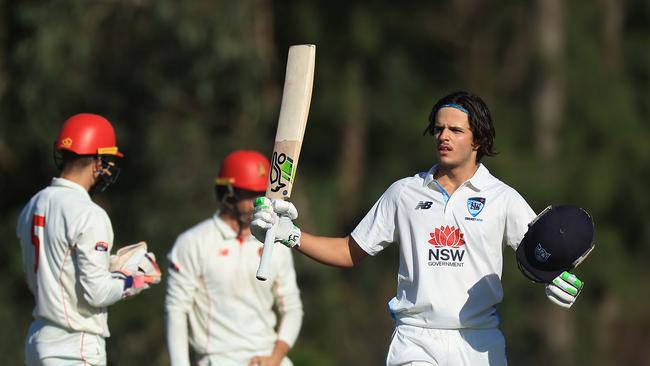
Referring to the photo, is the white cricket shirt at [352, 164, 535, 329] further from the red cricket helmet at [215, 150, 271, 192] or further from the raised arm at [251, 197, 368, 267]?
the red cricket helmet at [215, 150, 271, 192]

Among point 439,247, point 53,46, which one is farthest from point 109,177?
point 53,46

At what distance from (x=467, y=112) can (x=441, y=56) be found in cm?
1434

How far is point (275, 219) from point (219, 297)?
1.41m

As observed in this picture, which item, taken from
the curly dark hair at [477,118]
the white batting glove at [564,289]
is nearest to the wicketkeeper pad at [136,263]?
the curly dark hair at [477,118]

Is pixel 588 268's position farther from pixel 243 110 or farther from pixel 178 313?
pixel 178 313

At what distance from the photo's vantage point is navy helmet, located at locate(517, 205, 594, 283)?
5246 millimetres

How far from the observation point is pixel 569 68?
18266 mm

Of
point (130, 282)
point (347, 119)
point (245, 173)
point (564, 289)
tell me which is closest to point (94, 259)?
point (130, 282)

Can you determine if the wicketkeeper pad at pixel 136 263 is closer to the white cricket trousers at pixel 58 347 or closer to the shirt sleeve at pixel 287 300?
the white cricket trousers at pixel 58 347

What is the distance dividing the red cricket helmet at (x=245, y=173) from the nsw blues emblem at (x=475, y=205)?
168cm

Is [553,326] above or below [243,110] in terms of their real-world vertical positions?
below

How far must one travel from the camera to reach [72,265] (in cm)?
589

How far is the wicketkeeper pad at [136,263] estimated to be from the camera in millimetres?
6102

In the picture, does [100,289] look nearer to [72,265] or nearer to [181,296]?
[72,265]
